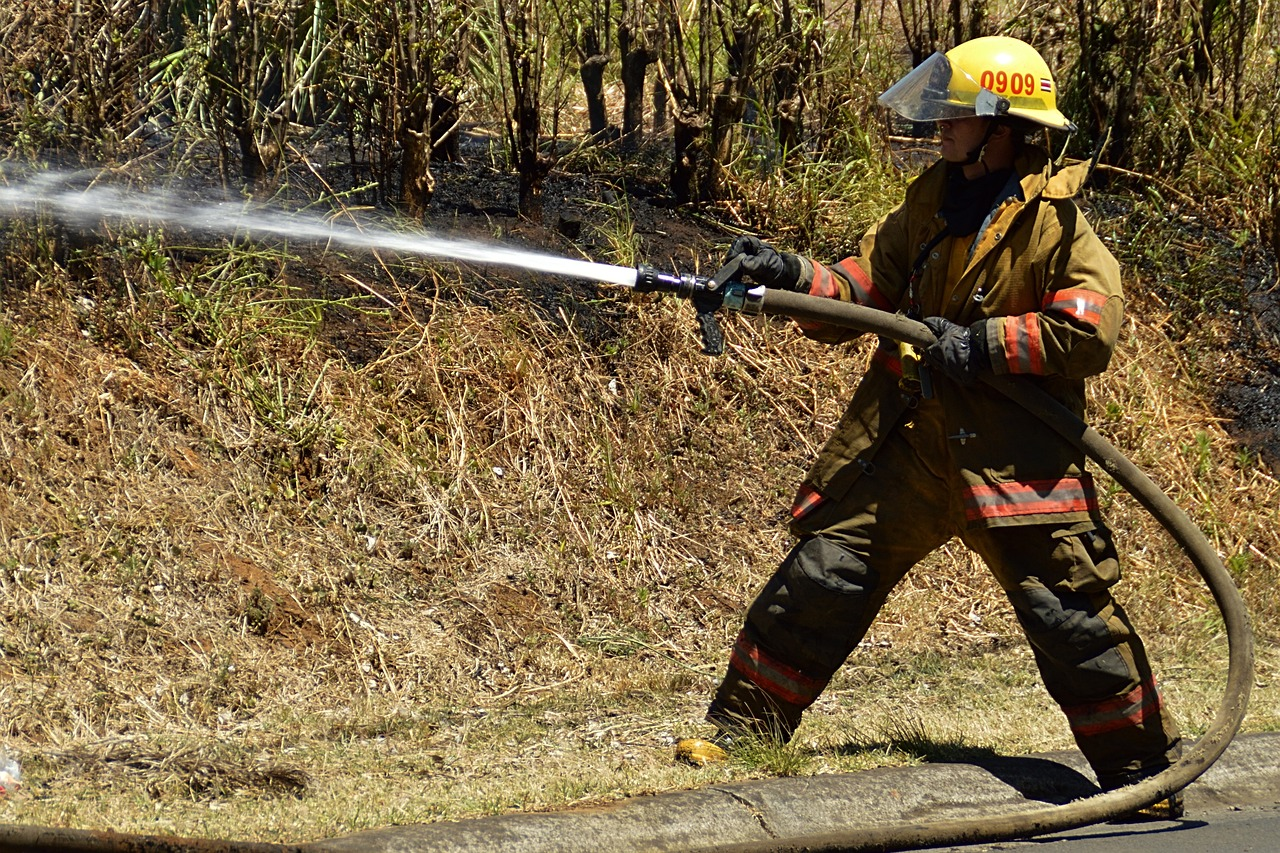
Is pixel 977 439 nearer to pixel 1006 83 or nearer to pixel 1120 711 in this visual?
pixel 1120 711

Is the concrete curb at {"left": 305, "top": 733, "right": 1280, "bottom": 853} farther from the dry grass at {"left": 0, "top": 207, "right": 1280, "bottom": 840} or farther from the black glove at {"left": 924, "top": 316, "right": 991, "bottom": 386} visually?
the black glove at {"left": 924, "top": 316, "right": 991, "bottom": 386}

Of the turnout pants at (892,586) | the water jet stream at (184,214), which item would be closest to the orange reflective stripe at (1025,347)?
the turnout pants at (892,586)

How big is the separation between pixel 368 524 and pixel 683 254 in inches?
90.8

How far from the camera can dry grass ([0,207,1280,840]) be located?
418 centimetres

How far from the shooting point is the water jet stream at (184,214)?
Answer: 19.2 feet

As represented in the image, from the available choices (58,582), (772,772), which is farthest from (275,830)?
(58,582)

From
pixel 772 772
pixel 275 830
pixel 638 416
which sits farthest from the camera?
pixel 638 416

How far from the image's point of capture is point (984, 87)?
12.5 feet

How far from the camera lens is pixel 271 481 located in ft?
A: 18.0

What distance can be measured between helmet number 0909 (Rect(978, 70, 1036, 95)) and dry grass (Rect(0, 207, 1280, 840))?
1875 millimetres

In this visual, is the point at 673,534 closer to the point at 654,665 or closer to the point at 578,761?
the point at 654,665

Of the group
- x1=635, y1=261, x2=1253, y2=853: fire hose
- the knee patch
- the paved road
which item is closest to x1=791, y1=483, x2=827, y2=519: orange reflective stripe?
the knee patch

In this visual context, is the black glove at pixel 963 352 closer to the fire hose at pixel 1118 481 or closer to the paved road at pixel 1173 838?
the fire hose at pixel 1118 481

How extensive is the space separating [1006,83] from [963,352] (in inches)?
28.8
